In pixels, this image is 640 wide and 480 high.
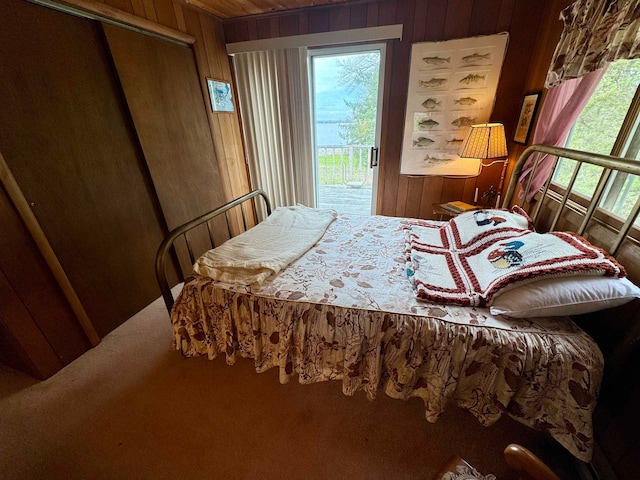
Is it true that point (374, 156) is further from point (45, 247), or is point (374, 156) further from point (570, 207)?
point (45, 247)

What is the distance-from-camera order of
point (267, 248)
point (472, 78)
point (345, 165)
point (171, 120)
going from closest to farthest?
point (267, 248), point (171, 120), point (472, 78), point (345, 165)

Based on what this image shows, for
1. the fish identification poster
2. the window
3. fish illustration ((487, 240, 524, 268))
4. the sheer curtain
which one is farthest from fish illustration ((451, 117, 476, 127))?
fish illustration ((487, 240, 524, 268))

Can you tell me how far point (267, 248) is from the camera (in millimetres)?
1593

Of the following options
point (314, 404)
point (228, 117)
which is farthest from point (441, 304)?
point (228, 117)

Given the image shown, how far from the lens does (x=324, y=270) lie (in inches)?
55.8

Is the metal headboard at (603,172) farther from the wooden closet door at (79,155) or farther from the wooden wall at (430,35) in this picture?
the wooden closet door at (79,155)

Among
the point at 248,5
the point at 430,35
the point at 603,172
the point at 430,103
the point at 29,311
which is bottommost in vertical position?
the point at 29,311

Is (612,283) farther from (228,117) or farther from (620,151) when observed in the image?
(228,117)

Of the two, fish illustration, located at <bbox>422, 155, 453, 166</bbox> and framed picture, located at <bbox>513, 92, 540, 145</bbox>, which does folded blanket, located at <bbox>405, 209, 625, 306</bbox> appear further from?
fish illustration, located at <bbox>422, 155, 453, 166</bbox>

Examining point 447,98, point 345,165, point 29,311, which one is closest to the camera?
point 29,311

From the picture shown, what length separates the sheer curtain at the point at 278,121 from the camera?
8.84 ft

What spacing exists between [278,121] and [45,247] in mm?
2308

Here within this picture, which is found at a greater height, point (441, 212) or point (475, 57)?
point (475, 57)

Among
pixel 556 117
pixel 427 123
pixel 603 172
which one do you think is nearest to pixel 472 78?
pixel 427 123
